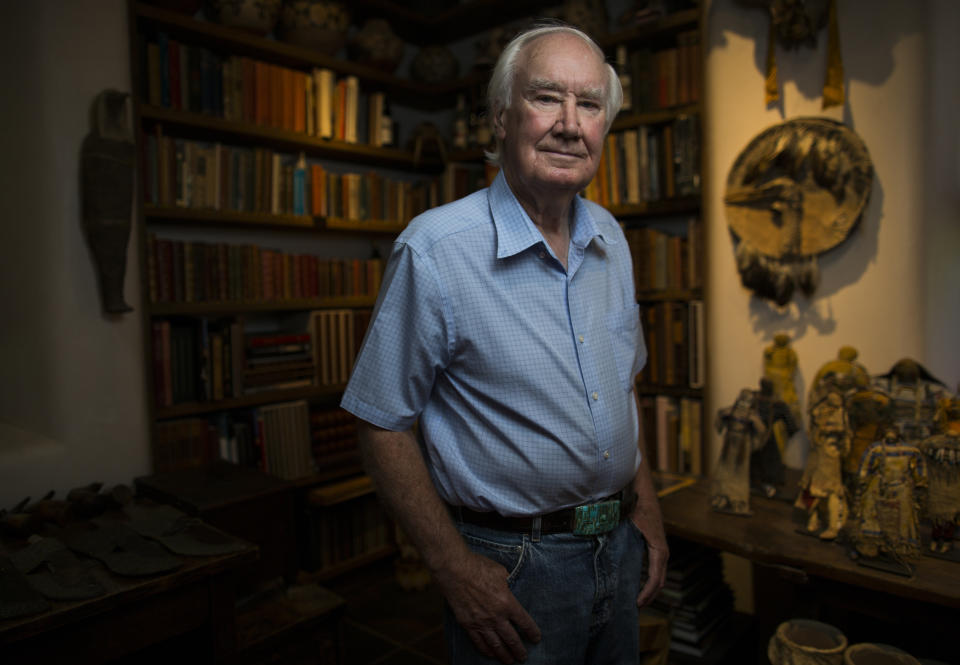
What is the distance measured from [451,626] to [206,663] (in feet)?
3.30

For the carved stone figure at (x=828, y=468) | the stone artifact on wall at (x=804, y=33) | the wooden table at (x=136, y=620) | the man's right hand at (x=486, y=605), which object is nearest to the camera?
the man's right hand at (x=486, y=605)

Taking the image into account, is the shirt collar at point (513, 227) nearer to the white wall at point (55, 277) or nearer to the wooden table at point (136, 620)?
the wooden table at point (136, 620)

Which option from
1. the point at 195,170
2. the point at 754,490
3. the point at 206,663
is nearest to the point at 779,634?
the point at 754,490

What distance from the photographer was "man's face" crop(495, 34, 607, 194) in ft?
3.85

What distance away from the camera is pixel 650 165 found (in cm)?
283

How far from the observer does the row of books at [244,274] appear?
2.54 m

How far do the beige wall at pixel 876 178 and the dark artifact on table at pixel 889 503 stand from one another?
34.0 inches

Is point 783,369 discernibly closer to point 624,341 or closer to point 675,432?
point 675,432

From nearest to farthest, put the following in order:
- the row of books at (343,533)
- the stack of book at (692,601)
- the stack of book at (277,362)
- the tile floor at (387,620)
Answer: the stack of book at (692,601)
the tile floor at (387,620)
the stack of book at (277,362)
the row of books at (343,533)

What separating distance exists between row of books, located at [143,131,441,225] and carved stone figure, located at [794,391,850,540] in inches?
88.1

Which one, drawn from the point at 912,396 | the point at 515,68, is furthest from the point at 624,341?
the point at 912,396

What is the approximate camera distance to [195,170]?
104 inches

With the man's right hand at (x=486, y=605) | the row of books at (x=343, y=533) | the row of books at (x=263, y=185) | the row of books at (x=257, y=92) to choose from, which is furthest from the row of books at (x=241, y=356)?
the man's right hand at (x=486, y=605)

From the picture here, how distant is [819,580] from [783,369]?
35.5 inches
